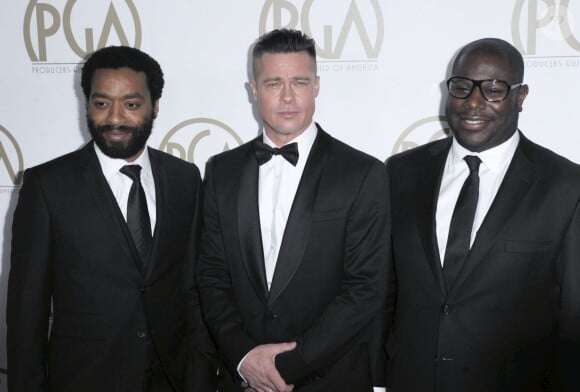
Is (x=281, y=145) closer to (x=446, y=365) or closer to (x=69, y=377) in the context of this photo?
(x=446, y=365)

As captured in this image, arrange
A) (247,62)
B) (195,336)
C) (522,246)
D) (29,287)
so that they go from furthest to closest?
(247,62), (195,336), (29,287), (522,246)

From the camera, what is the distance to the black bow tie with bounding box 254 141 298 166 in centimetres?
228

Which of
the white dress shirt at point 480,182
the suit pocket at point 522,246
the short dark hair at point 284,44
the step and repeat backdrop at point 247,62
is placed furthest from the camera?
the step and repeat backdrop at point 247,62

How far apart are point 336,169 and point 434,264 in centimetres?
52

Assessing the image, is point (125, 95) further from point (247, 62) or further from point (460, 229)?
point (460, 229)

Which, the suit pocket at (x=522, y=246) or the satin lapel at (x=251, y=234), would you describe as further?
the satin lapel at (x=251, y=234)

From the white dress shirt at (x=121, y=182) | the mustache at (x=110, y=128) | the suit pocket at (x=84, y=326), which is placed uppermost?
the mustache at (x=110, y=128)

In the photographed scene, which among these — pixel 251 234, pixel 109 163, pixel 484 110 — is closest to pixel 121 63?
pixel 109 163

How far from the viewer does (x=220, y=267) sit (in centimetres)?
237

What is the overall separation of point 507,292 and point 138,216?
1.44m

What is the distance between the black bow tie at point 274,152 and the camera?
228 cm

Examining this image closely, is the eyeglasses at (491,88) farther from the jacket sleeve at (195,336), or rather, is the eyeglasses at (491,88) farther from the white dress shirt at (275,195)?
the jacket sleeve at (195,336)

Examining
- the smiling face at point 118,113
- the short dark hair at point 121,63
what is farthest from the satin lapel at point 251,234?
the short dark hair at point 121,63

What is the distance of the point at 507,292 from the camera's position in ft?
7.02
